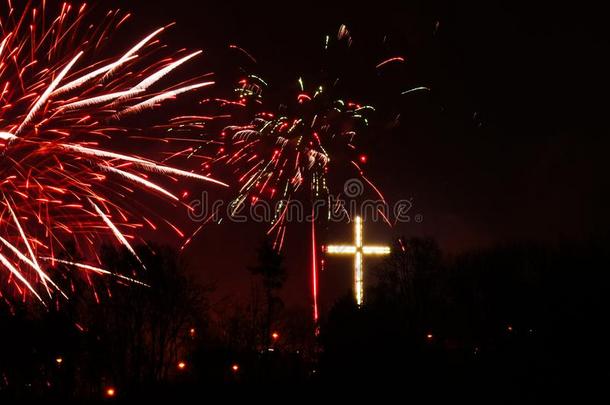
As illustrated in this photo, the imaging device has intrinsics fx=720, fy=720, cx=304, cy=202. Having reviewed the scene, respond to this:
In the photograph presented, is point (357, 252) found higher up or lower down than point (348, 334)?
higher up

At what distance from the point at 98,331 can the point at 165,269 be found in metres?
4.85

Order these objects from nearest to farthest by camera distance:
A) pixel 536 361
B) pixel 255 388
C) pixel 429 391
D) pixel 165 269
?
pixel 429 391, pixel 255 388, pixel 536 361, pixel 165 269

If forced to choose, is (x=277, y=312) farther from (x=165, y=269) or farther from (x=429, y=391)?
(x=429, y=391)

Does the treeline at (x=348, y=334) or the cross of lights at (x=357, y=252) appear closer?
the treeline at (x=348, y=334)

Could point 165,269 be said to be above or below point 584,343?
above

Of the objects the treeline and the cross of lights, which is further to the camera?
the cross of lights

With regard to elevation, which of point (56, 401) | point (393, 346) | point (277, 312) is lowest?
point (56, 401)

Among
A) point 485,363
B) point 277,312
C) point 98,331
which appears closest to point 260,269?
point 277,312

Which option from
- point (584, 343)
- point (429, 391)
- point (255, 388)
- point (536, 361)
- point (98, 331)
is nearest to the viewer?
point (429, 391)

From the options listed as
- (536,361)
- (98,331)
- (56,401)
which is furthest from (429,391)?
(98,331)

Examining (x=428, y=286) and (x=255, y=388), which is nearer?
(x=255, y=388)

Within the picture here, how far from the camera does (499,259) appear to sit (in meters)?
40.8

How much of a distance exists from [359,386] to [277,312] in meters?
25.1

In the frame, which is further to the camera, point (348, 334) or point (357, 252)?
point (357, 252)
